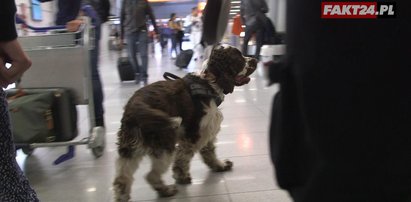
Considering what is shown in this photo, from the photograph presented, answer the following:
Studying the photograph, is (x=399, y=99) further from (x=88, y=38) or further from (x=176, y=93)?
(x=88, y=38)

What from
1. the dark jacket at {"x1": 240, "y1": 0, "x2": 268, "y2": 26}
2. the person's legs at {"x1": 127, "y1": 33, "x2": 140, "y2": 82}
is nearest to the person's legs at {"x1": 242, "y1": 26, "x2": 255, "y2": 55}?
the dark jacket at {"x1": 240, "y1": 0, "x2": 268, "y2": 26}

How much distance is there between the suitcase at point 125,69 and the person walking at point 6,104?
241 inches

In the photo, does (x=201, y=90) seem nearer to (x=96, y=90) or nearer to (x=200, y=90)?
(x=200, y=90)

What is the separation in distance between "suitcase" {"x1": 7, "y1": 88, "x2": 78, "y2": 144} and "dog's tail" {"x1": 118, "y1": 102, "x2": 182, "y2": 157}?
0.95 m

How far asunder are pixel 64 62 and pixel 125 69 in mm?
4767

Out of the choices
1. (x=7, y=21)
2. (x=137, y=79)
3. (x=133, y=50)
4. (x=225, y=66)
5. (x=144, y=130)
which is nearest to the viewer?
(x=7, y=21)

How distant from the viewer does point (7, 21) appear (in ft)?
4.89

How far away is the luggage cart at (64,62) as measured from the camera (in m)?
3.30

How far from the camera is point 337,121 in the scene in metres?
0.91

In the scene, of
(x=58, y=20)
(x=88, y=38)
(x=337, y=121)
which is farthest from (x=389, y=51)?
(x=58, y=20)

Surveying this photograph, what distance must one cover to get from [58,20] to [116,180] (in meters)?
2.07

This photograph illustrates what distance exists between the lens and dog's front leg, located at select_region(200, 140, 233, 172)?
321 cm

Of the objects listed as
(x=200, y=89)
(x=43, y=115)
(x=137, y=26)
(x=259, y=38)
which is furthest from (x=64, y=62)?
(x=259, y=38)

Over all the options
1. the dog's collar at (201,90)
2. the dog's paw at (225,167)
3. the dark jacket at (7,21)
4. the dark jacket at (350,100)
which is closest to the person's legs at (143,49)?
the dog's paw at (225,167)
